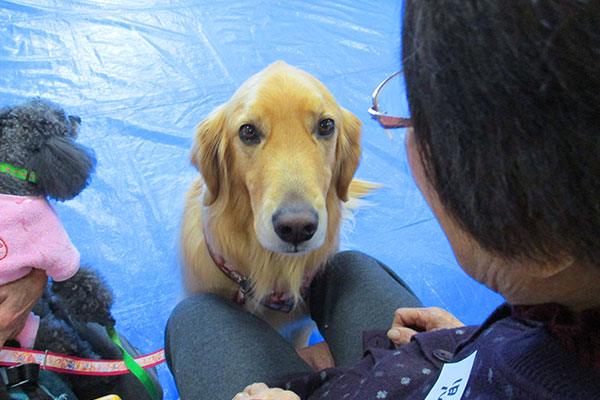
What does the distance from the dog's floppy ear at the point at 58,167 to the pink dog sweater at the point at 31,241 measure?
5 centimetres

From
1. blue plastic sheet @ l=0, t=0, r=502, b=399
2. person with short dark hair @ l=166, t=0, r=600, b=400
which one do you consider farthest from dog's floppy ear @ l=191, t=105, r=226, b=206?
person with short dark hair @ l=166, t=0, r=600, b=400

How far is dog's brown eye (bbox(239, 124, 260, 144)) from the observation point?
1.23 metres

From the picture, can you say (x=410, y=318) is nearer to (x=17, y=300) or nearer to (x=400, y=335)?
(x=400, y=335)

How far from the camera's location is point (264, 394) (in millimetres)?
816

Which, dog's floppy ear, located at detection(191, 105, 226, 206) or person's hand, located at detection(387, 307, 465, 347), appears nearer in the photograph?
person's hand, located at detection(387, 307, 465, 347)

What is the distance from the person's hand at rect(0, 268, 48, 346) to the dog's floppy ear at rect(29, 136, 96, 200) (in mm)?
215

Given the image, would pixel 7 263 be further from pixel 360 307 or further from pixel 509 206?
pixel 509 206

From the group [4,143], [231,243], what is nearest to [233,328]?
[231,243]

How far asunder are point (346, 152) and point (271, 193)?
38 cm

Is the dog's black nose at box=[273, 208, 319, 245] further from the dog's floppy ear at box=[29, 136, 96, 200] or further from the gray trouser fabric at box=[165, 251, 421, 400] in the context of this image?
the dog's floppy ear at box=[29, 136, 96, 200]

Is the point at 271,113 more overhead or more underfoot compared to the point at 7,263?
more overhead

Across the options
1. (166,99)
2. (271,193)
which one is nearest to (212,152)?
(271,193)

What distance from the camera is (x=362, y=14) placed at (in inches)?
143

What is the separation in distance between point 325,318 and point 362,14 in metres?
2.99
